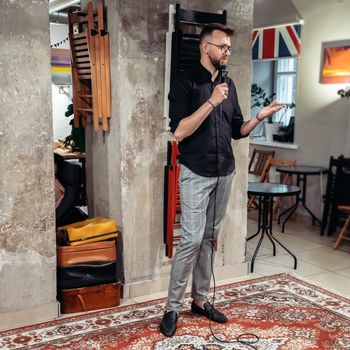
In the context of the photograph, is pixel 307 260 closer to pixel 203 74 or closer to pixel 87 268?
pixel 87 268

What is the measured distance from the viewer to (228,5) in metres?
3.94

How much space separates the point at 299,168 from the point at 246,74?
2.33 meters

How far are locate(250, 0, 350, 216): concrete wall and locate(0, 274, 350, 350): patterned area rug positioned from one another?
2640mm

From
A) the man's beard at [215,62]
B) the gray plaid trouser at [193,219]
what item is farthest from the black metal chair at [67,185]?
the man's beard at [215,62]

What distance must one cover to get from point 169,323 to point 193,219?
0.68m

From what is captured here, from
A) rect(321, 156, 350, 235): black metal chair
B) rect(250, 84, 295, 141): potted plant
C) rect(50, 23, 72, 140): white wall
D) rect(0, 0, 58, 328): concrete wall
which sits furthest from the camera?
rect(50, 23, 72, 140): white wall

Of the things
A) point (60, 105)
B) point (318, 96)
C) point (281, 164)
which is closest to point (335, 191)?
point (281, 164)

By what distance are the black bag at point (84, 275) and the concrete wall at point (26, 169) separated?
3.0 inches

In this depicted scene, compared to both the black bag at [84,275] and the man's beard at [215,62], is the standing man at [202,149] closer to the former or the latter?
the man's beard at [215,62]

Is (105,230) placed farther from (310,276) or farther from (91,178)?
(310,276)

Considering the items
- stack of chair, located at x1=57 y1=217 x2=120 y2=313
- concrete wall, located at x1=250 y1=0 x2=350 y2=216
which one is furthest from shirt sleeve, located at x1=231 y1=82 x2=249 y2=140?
concrete wall, located at x1=250 y1=0 x2=350 y2=216

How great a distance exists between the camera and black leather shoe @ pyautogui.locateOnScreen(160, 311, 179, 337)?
10.2 ft

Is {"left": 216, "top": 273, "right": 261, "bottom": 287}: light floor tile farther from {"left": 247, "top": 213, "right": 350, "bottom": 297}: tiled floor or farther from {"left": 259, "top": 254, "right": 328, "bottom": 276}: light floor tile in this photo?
{"left": 259, "top": 254, "right": 328, "bottom": 276}: light floor tile

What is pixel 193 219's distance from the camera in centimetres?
304
